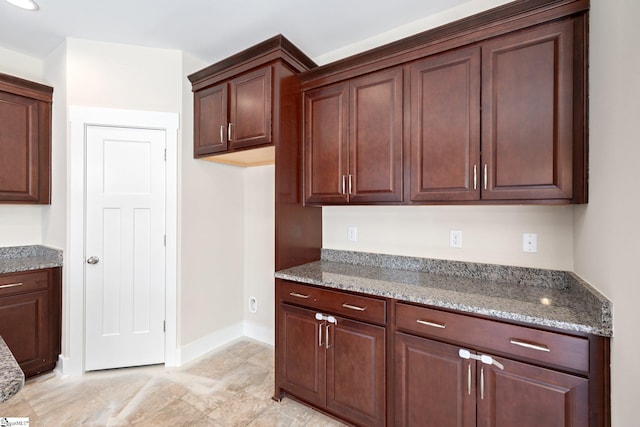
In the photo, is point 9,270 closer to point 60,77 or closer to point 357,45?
point 60,77

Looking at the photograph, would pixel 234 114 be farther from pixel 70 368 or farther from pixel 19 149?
pixel 70 368

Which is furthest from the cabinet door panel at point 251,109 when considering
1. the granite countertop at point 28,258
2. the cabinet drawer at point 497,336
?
the granite countertop at point 28,258

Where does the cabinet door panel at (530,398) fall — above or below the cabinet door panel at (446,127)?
below

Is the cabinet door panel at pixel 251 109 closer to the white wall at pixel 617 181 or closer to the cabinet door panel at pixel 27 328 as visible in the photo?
the white wall at pixel 617 181

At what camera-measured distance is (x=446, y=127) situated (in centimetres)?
170

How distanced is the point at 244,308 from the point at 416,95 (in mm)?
2701

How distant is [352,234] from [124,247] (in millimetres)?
1965

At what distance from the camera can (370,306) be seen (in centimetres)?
168

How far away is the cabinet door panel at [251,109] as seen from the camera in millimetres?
2152

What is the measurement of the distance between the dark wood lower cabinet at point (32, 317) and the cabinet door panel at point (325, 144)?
7.49 feet

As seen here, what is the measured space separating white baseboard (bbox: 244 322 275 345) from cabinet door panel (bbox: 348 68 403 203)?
1831 millimetres

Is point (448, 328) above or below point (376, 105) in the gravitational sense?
below

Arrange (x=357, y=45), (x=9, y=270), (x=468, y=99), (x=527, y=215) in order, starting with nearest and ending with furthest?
1. (x=468, y=99)
2. (x=527, y=215)
3. (x=9, y=270)
4. (x=357, y=45)

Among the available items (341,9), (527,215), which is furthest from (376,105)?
(527,215)
